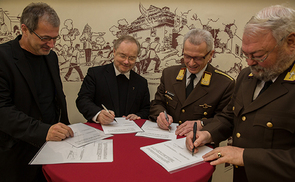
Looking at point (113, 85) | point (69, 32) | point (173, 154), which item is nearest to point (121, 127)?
point (173, 154)

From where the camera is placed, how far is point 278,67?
4.09 feet

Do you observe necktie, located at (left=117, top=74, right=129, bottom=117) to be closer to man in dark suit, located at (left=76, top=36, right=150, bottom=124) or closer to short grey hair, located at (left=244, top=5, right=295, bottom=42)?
man in dark suit, located at (left=76, top=36, right=150, bottom=124)

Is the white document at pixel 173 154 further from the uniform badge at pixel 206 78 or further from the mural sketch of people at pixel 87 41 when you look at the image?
the mural sketch of people at pixel 87 41

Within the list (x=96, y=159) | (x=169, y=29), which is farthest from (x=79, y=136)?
(x=169, y=29)

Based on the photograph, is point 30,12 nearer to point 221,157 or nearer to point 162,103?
point 162,103

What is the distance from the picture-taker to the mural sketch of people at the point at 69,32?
2.96m

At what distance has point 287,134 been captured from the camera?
118 cm

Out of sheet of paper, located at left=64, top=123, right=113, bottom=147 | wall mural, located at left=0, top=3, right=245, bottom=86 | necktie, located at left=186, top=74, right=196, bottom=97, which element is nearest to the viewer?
sheet of paper, located at left=64, top=123, right=113, bottom=147

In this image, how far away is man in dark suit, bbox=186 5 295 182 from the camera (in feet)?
3.63

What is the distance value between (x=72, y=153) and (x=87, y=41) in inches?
84.1

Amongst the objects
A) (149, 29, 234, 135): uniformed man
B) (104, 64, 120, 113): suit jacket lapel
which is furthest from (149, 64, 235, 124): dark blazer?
(104, 64, 120, 113): suit jacket lapel

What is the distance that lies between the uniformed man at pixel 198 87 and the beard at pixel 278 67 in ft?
2.46

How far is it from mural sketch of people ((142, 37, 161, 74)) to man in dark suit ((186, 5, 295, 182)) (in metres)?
1.65

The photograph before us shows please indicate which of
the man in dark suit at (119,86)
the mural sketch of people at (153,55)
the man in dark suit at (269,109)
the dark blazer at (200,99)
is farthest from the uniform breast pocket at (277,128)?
the mural sketch of people at (153,55)
